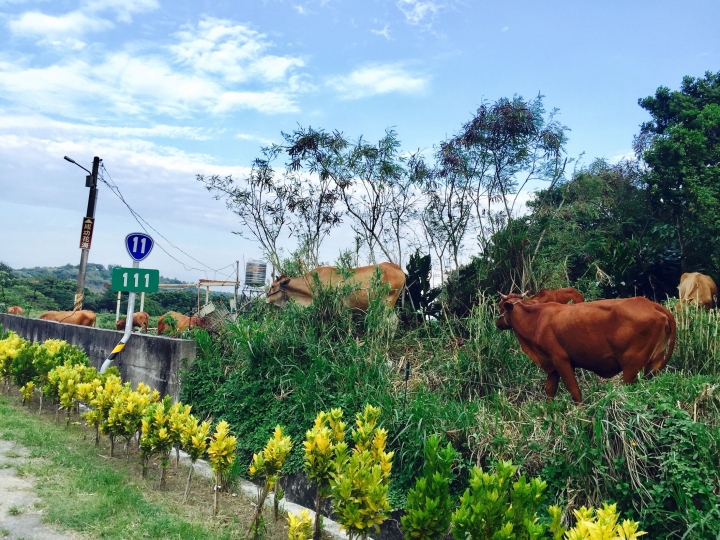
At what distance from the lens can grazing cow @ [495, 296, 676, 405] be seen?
4832 mm

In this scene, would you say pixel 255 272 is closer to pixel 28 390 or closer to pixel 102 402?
pixel 28 390

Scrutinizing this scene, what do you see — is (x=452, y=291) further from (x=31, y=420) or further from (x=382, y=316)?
(x=31, y=420)

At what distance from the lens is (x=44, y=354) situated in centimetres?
821

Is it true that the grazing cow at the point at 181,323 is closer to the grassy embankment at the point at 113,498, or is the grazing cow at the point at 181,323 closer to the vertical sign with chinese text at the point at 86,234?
the grassy embankment at the point at 113,498

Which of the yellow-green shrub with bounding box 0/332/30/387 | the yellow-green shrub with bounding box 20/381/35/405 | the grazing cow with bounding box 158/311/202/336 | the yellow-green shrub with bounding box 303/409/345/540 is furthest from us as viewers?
the grazing cow with bounding box 158/311/202/336

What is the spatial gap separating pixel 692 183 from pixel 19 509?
13.1m

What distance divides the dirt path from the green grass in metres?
0.08

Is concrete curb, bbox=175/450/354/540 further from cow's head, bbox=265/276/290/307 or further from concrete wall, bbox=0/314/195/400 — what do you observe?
cow's head, bbox=265/276/290/307

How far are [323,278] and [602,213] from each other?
1077 cm

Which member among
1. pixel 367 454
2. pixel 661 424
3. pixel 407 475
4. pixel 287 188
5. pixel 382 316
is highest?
pixel 287 188

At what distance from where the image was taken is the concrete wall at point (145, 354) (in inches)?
290


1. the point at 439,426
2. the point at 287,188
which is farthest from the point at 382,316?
the point at 287,188

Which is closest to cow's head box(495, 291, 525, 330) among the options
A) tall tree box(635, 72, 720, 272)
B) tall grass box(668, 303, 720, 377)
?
→ tall grass box(668, 303, 720, 377)

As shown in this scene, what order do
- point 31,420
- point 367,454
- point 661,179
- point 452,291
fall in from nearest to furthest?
point 367,454, point 31,420, point 452,291, point 661,179
